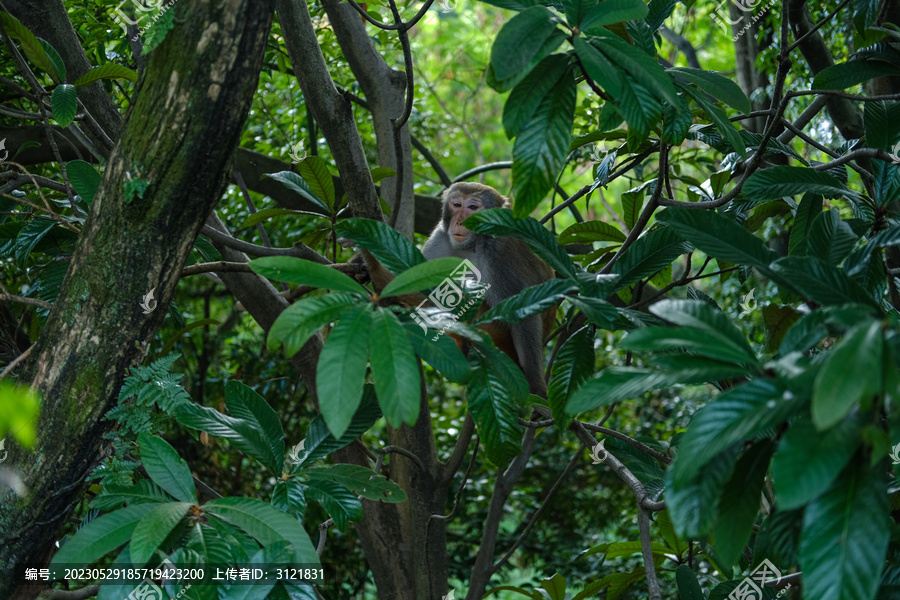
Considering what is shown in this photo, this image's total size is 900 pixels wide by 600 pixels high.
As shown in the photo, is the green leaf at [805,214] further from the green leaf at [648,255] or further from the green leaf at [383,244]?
the green leaf at [383,244]

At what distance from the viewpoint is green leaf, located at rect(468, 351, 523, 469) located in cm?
144

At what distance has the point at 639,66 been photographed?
1.29m

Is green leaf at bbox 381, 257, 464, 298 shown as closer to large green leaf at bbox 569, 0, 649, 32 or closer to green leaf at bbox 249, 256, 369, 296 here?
green leaf at bbox 249, 256, 369, 296

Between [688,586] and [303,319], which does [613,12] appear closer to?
[303,319]

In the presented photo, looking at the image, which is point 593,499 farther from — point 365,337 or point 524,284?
point 365,337

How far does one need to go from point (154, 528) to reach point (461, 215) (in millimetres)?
1938

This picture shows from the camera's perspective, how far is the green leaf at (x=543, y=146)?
4.13 ft

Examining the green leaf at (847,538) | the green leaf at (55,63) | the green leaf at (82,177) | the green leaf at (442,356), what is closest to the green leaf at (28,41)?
the green leaf at (55,63)

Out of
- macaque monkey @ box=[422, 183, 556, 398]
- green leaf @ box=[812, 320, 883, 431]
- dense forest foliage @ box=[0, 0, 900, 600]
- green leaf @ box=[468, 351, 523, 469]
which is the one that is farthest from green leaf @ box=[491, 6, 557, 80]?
macaque monkey @ box=[422, 183, 556, 398]

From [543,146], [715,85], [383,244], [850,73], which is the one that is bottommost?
[383,244]

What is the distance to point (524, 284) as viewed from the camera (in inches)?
114

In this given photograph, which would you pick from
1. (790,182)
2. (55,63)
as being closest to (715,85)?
(790,182)

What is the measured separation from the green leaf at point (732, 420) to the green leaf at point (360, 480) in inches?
30.8

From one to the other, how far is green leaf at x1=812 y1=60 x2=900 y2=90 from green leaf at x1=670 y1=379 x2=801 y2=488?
1.34m
